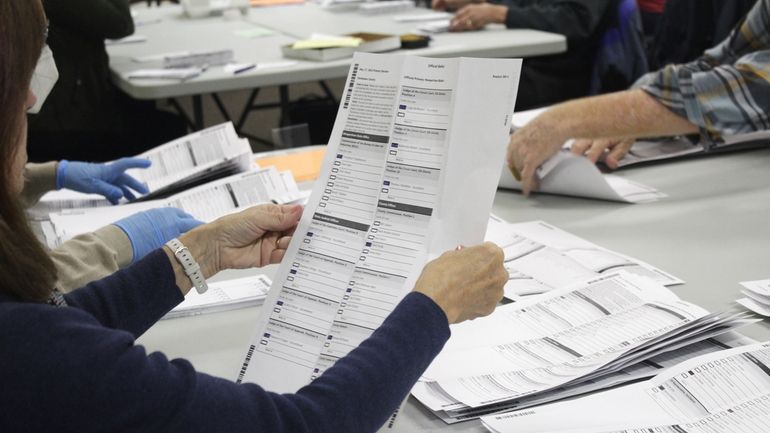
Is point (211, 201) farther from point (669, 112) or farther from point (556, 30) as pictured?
point (556, 30)

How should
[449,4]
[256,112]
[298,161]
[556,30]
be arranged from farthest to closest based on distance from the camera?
[256,112]
[449,4]
[556,30]
[298,161]

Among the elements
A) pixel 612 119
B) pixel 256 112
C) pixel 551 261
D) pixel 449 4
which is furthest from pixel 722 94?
pixel 256 112


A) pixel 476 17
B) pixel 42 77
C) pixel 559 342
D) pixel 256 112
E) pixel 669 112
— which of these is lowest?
pixel 256 112

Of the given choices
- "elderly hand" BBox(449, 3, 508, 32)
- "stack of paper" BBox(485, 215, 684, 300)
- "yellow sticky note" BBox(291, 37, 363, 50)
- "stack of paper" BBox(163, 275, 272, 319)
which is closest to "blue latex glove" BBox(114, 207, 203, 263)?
"stack of paper" BBox(163, 275, 272, 319)

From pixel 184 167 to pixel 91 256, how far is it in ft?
1.83

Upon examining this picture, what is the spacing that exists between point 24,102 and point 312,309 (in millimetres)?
429

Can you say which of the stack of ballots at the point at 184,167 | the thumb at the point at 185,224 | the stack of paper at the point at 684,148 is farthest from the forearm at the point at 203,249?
the stack of paper at the point at 684,148

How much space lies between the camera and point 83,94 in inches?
125

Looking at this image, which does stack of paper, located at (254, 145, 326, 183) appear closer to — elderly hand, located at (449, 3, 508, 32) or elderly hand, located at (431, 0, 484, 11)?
elderly hand, located at (449, 3, 508, 32)

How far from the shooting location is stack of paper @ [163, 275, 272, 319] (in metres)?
1.39

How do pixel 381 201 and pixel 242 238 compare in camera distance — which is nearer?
pixel 381 201

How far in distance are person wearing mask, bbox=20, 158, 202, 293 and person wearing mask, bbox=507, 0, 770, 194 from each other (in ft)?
2.25

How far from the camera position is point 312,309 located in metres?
1.09

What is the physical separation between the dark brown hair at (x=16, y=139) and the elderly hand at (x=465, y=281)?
1.27 ft
